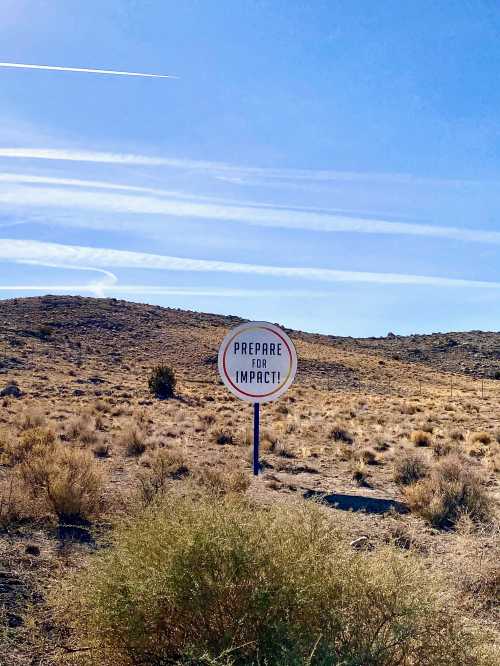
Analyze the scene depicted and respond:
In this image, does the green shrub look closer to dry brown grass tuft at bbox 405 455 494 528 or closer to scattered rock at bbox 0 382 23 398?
scattered rock at bbox 0 382 23 398

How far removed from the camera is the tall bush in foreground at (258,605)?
3971mm

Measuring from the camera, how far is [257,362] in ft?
45.9

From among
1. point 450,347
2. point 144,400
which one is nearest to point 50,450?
point 144,400

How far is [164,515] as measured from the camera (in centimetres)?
510

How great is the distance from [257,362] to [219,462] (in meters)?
2.36

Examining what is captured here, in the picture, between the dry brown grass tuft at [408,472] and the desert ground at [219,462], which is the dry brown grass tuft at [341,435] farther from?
the dry brown grass tuft at [408,472]

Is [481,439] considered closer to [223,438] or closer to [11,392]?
[223,438]

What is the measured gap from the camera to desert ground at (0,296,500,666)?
6.56 metres

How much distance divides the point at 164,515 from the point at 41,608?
151 cm

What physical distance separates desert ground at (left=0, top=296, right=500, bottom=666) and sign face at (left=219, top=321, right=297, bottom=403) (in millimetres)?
1741

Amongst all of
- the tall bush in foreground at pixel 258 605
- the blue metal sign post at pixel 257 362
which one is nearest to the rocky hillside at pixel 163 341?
the blue metal sign post at pixel 257 362

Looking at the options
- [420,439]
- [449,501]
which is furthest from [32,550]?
[420,439]

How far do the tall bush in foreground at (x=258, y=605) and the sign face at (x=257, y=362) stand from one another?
907 centimetres

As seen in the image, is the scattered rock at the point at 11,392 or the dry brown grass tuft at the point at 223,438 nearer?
the dry brown grass tuft at the point at 223,438
